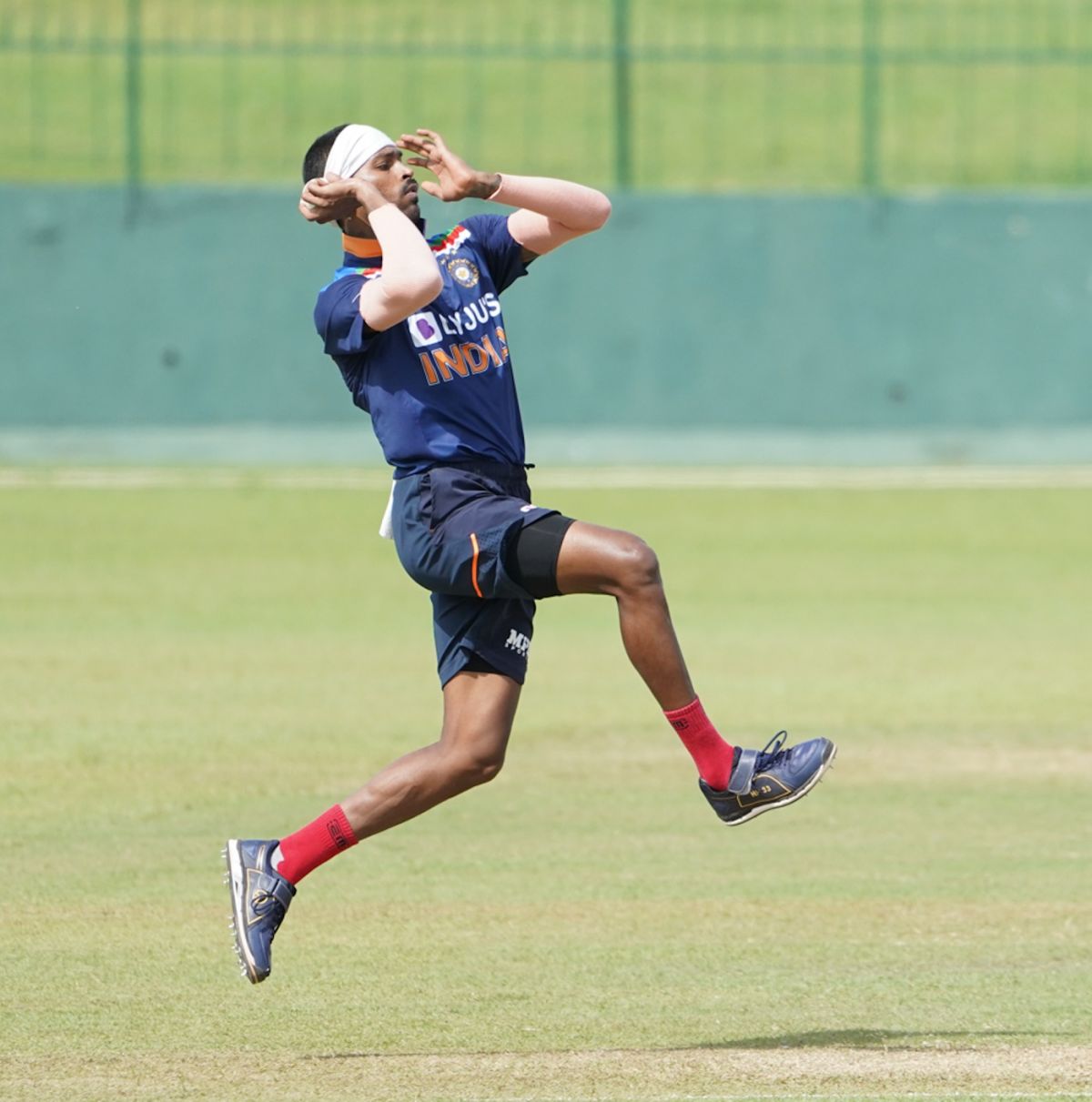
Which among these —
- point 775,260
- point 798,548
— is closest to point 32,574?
point 798,548

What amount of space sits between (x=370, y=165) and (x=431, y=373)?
0.66 metres

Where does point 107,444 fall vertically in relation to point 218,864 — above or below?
below

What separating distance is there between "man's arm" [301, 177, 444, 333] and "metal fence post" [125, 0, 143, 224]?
616 inches

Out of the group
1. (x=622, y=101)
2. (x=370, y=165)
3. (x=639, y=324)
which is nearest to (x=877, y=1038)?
(x=370, y=165)

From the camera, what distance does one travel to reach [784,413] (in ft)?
72.6

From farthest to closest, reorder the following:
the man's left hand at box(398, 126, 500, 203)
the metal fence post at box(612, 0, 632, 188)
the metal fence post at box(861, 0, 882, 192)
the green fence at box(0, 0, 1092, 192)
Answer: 1. the green fence at box(0, 0, 1092, 192)
2. the metal fence post at box(861, 0, 882, 192)
3. the metal fence post at box(612, 0, 632, 188)
4. the man's left hand at box(398, 126, 500, 203)

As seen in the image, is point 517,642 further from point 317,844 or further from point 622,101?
point 622,101

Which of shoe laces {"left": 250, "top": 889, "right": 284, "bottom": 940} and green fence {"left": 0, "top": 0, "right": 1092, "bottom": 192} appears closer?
shoe laces {"left": 250, "top": 889, "right": 284, "bottom": 940}

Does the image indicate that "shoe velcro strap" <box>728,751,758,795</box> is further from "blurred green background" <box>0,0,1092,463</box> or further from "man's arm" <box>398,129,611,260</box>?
"blurred green background" <box>0,0,1092,463</box>

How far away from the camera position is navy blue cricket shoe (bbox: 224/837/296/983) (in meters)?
6.41

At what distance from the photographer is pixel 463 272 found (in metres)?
6.93

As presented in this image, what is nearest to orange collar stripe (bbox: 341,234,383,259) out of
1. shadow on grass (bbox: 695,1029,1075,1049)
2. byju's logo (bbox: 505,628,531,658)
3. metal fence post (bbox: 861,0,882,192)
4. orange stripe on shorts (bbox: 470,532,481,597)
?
orange stripe on shorts (bbox: 470,532,481,597)

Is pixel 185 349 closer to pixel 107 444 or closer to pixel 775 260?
pixel 107 444

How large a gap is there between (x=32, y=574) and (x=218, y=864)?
7.70 m
